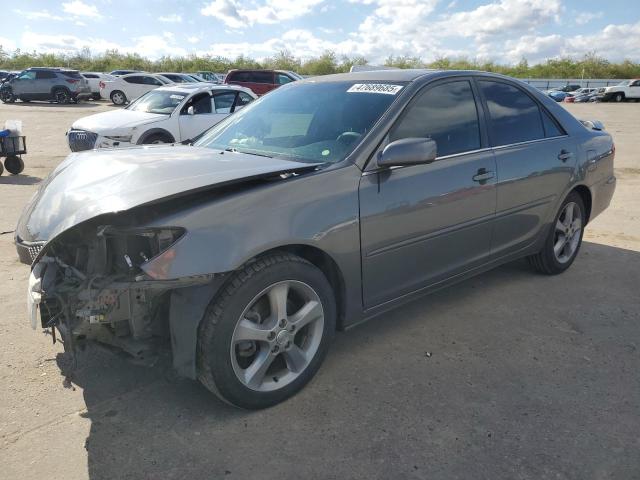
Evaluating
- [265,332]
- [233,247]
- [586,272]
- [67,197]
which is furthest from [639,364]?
[67,197]

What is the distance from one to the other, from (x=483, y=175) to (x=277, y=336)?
1859mm

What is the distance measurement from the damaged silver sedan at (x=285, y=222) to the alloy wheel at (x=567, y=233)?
0.53m

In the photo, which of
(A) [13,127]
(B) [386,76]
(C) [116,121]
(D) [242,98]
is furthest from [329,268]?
(D) [242,98]

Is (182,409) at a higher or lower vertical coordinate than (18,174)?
lower

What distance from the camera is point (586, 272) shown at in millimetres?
4852

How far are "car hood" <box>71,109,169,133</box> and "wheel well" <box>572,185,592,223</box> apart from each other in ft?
24.8

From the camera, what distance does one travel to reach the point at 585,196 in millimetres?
4832

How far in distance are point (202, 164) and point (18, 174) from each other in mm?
8375

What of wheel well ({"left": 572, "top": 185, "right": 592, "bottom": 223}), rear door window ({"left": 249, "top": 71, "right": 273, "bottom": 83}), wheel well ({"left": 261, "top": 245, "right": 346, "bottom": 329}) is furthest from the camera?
rear door window ({"left": 249, "top": 71, "right": 273, "bottom": 83})

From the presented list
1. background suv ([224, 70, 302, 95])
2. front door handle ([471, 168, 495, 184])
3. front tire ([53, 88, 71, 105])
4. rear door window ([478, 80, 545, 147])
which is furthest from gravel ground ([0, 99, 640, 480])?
front tire ([53, 88, 71, 105])

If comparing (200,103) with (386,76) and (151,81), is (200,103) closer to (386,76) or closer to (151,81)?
(386,76)

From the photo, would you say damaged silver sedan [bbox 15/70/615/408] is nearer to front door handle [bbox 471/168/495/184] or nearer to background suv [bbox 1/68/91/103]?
front door handle [bbox 471/168/495/184]

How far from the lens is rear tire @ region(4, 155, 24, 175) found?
952 centimetres

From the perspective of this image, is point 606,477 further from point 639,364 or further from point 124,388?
point 124,388
